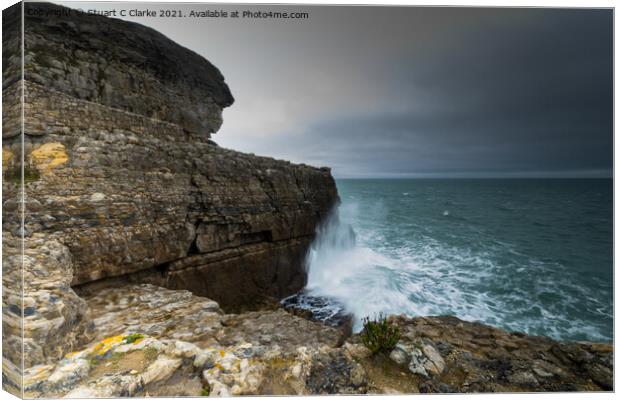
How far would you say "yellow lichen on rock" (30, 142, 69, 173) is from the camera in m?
5.14

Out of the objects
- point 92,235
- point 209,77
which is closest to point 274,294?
point 92,235

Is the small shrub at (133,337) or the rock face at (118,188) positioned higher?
the rock face at (118,188)

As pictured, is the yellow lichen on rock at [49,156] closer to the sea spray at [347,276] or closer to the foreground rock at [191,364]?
the foreground rock at [191,364]

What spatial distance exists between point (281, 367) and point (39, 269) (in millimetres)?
4408

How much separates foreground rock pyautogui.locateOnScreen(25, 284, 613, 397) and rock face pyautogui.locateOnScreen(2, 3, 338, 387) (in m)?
0.63

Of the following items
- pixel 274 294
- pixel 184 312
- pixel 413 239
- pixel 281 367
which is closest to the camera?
pixel 281 367

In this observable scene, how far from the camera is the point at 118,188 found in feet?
20.4

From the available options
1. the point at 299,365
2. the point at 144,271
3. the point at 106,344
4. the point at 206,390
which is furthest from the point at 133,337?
the point at 144,271

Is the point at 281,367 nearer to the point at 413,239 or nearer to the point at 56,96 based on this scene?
the point at 56,96

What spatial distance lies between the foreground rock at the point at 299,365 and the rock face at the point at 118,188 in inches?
24.9

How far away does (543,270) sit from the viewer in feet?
27.3

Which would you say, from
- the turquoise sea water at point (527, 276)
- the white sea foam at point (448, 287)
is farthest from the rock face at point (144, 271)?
the white sea foam at point (448, 287)

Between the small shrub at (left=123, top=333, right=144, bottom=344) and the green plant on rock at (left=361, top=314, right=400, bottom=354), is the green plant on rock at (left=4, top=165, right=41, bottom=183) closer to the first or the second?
the small shrub at (left=123, top=333, right=144, bottom=344)

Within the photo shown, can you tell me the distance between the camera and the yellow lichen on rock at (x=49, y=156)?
16.9ft
